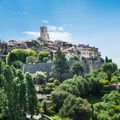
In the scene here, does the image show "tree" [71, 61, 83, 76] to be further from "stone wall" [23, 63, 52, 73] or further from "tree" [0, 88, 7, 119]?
"tree" [0, 88, 7, 119]

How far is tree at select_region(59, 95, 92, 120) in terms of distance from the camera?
1713 inches

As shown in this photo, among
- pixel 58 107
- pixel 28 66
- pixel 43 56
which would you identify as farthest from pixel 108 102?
pixel 43 56

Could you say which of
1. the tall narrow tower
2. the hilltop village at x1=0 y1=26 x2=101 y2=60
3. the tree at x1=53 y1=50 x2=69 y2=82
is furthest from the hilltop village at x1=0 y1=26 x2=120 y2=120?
the tall narrow tower

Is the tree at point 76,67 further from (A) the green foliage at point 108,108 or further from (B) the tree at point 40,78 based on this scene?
(A) the green foliage at point 108,108

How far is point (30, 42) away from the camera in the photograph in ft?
339

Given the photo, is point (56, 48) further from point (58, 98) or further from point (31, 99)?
point (31, 99)

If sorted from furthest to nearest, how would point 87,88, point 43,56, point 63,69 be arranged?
point 43,56 → point 63,69 → point 87,88

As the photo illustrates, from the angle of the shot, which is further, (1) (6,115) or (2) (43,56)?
(2) (43,56)

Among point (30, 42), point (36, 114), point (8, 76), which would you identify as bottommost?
point (36, 114)

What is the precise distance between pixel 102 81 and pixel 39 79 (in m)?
8.37

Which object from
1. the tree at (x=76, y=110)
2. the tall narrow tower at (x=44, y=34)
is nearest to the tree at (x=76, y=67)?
the tree at (x=76, y=110)

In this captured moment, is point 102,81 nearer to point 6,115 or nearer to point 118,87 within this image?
point 118,87

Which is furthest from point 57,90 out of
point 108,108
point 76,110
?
point 76,110

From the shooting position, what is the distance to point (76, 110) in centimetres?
4359
